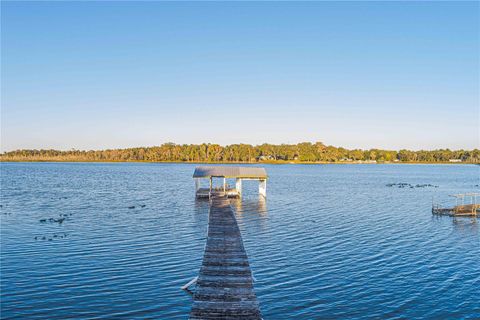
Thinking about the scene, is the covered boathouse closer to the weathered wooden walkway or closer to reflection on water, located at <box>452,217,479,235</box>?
reflection on water, located at <box>452,217,479,235</box>

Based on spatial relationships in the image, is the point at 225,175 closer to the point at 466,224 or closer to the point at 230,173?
the point at 230,173

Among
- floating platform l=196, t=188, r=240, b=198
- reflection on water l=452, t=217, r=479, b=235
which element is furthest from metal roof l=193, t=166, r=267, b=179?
reflection on water l=452, t=217, r=479, b=235

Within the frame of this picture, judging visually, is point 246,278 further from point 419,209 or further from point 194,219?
point 419,209

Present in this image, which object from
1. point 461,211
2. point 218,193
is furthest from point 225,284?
point 461,211

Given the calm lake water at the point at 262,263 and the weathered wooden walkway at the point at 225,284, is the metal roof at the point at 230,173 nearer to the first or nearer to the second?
the calm lake water at the point at 262,263

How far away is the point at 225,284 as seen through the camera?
1948cm

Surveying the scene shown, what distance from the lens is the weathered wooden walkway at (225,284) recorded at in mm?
16391

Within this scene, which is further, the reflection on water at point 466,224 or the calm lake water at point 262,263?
the reflection on water at point 466,224

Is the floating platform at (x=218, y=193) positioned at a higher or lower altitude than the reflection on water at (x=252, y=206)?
higher

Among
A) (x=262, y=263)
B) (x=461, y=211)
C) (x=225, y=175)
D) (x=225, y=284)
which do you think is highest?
(x=225, y=175)

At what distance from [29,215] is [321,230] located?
3056 cm

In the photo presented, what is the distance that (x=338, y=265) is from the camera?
87.4 feet

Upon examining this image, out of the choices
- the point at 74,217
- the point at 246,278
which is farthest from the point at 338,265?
the point at 74,217

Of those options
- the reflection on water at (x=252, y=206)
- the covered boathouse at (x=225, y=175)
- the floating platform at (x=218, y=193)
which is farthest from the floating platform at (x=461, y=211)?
the floating platform at (x=218, y=193)
